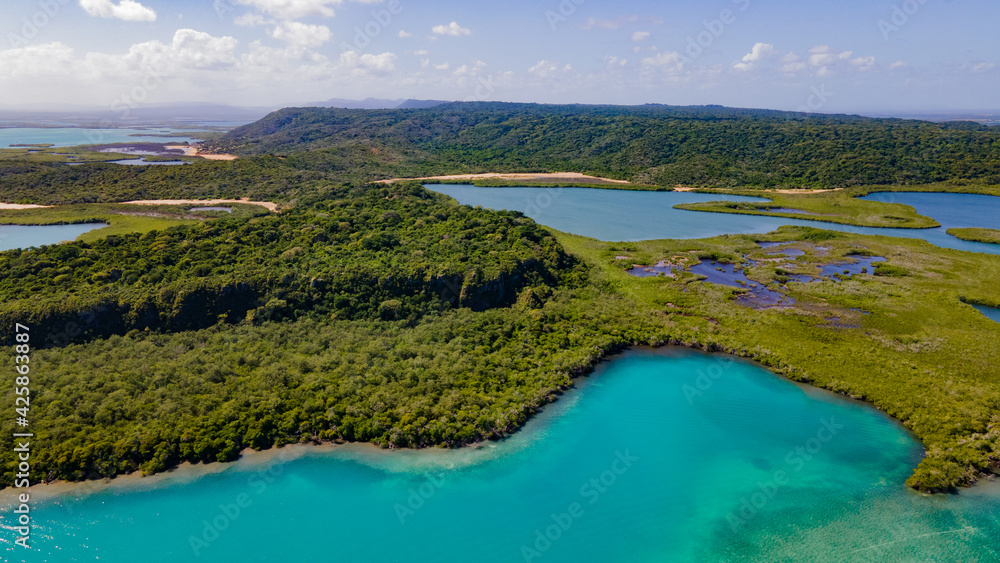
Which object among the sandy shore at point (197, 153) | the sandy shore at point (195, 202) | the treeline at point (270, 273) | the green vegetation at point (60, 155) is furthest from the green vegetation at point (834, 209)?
the green vegetation at point (60, 155)

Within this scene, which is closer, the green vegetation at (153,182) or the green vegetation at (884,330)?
the green vegetation at (884,330)

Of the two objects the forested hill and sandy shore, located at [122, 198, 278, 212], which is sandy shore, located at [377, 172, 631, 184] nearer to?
the forested hill

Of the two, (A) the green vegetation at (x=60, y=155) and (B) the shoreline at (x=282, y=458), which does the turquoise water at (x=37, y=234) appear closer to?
(B) the shoreline at (x=282, y=458)

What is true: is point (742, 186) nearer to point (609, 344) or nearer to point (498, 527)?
point (609, 344)

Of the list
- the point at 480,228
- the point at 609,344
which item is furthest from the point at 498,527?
the point at 480,228

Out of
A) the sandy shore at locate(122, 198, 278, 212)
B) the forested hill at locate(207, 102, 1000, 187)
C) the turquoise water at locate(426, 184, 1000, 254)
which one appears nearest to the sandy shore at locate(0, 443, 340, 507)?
the turquoise water at locate(426, 184, 1000, 254)

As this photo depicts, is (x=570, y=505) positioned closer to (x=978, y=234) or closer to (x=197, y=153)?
(x=978, y=234)
